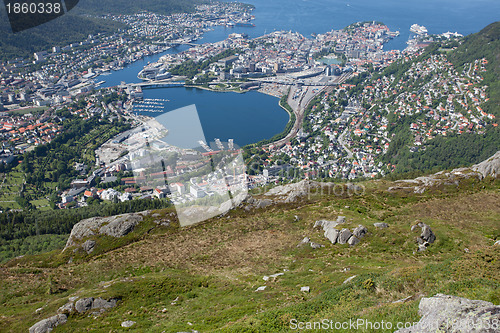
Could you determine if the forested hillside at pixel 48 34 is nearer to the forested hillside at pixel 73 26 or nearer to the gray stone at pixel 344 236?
the forested hillside at pixel 73 26

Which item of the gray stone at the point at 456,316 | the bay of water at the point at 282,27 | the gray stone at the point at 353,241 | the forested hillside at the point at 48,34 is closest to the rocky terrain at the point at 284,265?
the gray stone at the point at 456,316

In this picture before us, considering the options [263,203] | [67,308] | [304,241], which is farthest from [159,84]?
[67,308]

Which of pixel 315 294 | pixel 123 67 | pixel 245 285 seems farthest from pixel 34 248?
pixel 123 67

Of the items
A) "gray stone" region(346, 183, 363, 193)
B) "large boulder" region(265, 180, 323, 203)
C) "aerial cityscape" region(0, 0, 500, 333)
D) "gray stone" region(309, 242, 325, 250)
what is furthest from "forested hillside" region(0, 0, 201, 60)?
"gray stone" region(309, 242, 325, 250)

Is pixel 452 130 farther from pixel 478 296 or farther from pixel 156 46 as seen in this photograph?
pixel 156 46

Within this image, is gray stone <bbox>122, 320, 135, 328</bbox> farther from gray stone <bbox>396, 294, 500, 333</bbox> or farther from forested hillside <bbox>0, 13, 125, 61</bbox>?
forested hillside <bbox>0, 13, 125, 61</bbox>
